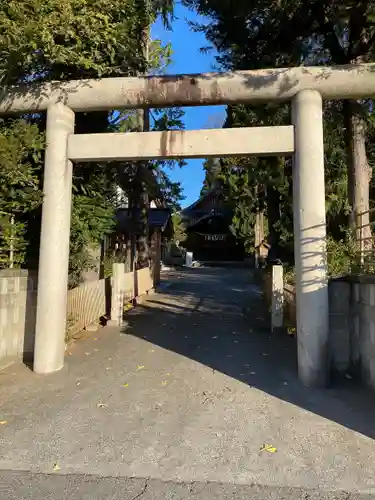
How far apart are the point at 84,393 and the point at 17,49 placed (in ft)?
14.7

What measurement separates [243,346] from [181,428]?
3.60 m

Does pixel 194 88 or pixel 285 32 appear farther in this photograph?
pixel 285 32

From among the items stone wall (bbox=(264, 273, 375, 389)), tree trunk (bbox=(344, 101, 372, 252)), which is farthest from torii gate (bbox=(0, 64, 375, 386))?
tree trunk (bbox=(344, 101, 372, 252))

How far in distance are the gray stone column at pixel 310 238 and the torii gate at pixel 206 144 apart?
0.04 ft

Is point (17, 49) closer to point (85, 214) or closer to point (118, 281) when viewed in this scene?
point (85, 214)

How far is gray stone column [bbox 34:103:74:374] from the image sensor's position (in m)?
5.85

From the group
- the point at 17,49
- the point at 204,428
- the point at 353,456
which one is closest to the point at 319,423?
the point at 353,456

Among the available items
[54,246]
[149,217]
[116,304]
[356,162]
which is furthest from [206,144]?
[149,217]

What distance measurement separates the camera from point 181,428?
4027mm

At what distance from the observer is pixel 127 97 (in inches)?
236

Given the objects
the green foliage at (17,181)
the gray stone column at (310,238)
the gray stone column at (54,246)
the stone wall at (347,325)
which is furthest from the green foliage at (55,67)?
the stone wall at (347,325)

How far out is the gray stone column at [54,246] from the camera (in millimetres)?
5848

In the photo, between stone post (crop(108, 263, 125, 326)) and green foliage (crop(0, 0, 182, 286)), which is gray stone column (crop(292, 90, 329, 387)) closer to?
green foliage (crop(0, 0, 182, 286))

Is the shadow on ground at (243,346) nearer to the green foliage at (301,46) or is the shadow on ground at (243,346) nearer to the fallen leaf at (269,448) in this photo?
the fallen leaf at (269,448)
